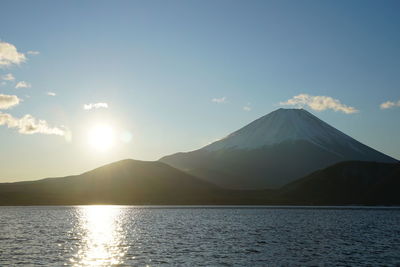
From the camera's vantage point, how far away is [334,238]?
93625 mm

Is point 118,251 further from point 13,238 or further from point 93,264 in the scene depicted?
point 13,238

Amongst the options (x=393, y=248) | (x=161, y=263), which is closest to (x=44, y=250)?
(x=161, y=263)

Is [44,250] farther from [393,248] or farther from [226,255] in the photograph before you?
[393,248]

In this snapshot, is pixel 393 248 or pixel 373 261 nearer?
pixel 373 261

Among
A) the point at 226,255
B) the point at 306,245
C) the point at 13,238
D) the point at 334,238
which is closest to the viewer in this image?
the point at 226,255

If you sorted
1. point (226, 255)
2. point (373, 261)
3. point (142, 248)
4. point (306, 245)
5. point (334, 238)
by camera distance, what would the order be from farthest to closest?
point (334, 238) < point (306, 245) < point (142, 248) < point (226, 255) < point (373, 261)

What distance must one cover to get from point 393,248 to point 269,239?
897 inches

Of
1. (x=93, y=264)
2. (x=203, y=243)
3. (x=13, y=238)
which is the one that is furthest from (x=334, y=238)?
(x=13, y=238)

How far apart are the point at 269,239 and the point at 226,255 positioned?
26.1 m

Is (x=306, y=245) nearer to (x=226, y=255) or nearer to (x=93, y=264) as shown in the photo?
(x=226, y=255)

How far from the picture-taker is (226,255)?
6631 centimetres

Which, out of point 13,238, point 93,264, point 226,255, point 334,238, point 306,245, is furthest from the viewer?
point 334,238

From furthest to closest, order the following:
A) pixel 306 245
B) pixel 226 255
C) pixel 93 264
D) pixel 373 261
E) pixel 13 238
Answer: pixel 13 238, pixel 306 245, pixel 226 255, pixel 373 261, pixel 93 264

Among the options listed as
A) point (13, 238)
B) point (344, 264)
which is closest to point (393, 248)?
point (344, 264)
